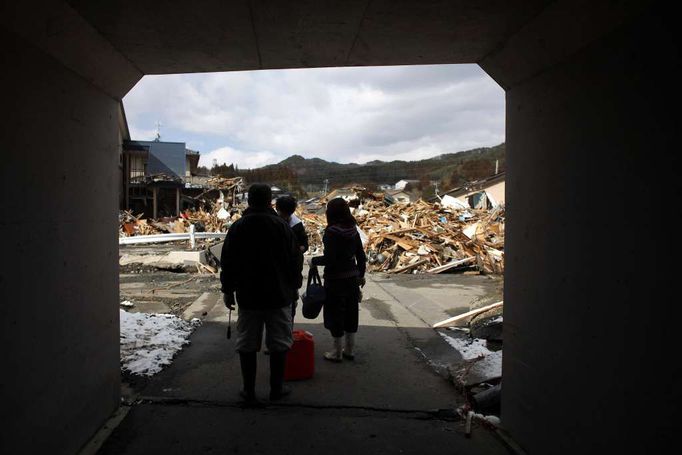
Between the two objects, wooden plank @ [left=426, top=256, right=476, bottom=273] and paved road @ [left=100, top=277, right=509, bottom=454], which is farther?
wooden plank @ [left=426, top=256, right=476, bottom=273]

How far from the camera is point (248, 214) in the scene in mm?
3701

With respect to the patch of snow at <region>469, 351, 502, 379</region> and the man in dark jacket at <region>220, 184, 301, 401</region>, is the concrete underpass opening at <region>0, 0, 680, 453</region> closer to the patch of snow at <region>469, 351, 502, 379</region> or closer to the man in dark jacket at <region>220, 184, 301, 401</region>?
the man in dark jacket at <region>220, 184, 301, 401</region>

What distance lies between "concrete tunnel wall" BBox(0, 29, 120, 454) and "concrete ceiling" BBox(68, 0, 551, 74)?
1.64 feet

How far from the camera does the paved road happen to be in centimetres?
310

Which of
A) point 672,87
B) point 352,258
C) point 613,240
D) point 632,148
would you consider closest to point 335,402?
point 352,258

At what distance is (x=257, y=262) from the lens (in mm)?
3533

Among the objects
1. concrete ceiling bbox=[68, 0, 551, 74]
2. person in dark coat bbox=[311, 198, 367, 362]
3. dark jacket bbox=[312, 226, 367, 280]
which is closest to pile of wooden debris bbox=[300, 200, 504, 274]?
person in dark coat bbox=[311, 198, 367, 362]

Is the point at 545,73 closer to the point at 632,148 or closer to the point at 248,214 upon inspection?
the point at 632,148

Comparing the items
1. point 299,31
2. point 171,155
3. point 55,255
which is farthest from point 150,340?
point 171,155

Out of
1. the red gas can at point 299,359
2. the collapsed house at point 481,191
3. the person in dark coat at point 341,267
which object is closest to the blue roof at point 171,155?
the collapsed house at point 481,191

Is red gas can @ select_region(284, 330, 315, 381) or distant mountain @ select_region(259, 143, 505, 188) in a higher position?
distant mountain @ select_region(259, 143, 505, 188)

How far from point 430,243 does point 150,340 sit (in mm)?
10928

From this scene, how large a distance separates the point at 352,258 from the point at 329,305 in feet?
1.91

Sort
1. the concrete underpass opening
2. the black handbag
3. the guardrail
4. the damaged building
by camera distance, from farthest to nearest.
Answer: the damaged building
the guardrail
the black handbag
the concrete underpass opening
